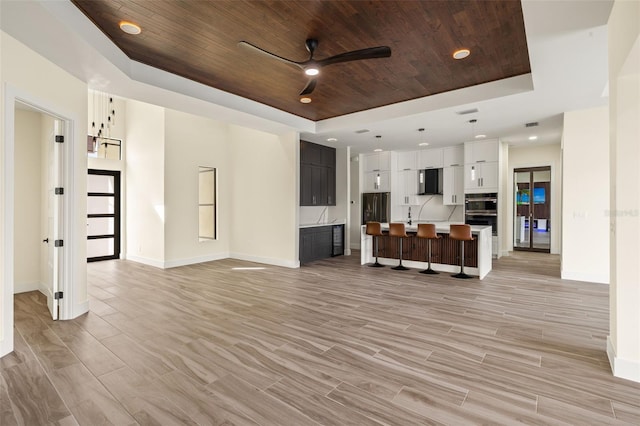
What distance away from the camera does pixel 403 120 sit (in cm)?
584

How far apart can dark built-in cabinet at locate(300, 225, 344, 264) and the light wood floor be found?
239 centimetres

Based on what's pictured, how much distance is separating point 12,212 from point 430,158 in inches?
336

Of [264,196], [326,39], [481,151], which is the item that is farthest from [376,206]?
[326,39]

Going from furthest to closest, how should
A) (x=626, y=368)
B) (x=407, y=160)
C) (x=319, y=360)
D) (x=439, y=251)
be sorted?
(x=407, y=160) < (x=439, y=251) < (x=319, y=360) < (x=626, y=368)

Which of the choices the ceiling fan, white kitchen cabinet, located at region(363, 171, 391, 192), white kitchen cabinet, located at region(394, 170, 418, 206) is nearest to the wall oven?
white kitchen cabinet, located at region(394, 170, 418, 206)

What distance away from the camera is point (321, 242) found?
798 centimetres

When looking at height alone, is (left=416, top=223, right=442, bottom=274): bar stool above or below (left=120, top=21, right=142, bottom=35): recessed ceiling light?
below

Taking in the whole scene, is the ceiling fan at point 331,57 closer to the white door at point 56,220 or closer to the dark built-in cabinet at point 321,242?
the white door at point 56,220

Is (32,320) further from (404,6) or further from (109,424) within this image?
(404,6)

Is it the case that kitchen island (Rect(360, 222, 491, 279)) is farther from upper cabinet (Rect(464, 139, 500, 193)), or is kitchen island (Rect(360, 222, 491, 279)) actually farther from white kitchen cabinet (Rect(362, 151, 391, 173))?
white kitchen cabinet (Rect(362, 151, 391, 173))

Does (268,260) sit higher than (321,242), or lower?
lower

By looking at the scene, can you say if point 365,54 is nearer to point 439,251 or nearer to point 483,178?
point 439,251

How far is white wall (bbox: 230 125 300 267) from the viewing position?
7023 millimetres

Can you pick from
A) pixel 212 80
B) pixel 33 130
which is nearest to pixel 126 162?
pixel 33 130
